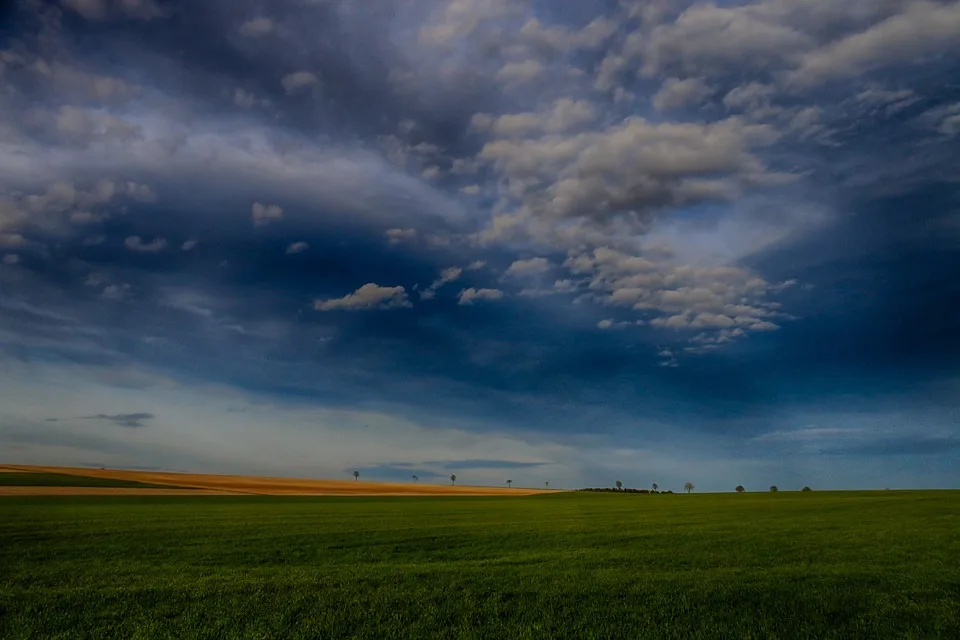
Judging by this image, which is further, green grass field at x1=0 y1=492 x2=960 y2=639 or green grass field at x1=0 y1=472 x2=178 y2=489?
green grass field at x1=0 y1=472 x2=178 y2=489

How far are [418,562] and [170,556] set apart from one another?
35.0 ft

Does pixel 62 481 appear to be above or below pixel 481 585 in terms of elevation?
below

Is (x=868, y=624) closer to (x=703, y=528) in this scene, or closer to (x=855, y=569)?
(x=855, y=569)

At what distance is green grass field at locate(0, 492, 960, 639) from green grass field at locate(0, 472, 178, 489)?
9195cm

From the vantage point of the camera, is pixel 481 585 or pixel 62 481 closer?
pixel 481 585

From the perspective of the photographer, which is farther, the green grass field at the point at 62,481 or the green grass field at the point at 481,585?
the green grass field at the point at 62,481

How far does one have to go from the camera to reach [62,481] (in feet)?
384

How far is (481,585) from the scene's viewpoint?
704 inches

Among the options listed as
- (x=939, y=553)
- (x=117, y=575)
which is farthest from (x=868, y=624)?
(x=117, y=575)

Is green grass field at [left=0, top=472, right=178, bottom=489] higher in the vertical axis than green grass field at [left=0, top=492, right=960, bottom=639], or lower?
lower

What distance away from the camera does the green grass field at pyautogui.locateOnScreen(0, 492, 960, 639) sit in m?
13.4

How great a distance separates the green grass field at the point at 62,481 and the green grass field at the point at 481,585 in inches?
3620

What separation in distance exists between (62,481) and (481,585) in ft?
426

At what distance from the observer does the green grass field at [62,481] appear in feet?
Answer: 355
